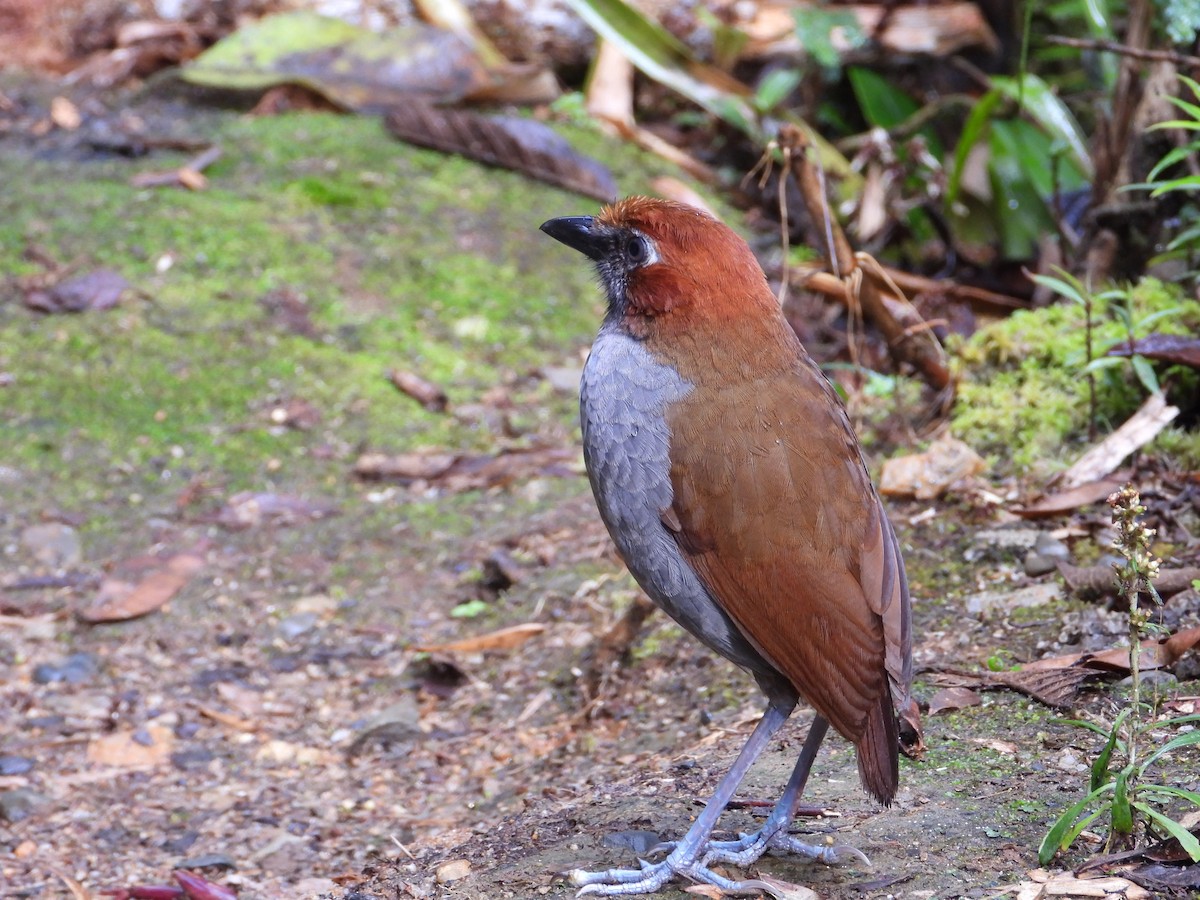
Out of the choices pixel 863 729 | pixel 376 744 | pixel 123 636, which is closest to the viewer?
pixel 863 729

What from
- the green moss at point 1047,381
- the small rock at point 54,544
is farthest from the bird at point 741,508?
the small rock at point 54,544

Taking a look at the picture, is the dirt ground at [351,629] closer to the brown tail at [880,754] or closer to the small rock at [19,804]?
the small rock at [19,804]

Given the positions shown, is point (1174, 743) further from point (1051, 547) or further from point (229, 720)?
point (229, 720)

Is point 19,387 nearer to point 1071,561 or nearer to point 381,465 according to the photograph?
point 381,465

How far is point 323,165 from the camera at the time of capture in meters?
6.80

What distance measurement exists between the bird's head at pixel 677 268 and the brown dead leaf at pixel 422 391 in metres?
2.68

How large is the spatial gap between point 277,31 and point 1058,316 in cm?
500

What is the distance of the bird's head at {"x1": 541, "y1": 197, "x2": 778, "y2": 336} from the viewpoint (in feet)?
9.49

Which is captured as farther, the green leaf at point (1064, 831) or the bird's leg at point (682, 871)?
the bird's leg at point (682, 871)

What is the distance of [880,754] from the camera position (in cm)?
254

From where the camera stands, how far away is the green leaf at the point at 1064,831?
2.32 m

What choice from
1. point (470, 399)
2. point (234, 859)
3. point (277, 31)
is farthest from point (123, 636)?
point (277, 31)

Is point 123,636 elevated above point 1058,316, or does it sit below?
below

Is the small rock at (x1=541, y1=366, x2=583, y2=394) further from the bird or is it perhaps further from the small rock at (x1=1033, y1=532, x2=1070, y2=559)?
the bird
